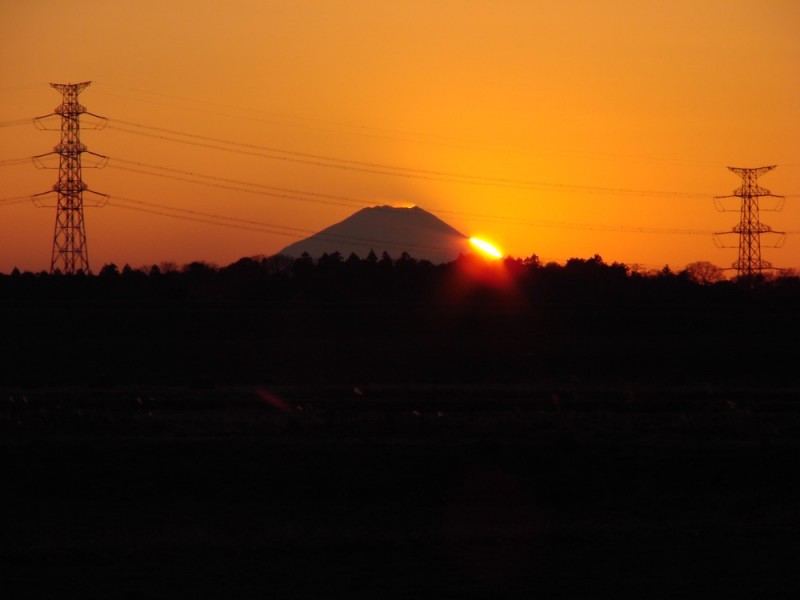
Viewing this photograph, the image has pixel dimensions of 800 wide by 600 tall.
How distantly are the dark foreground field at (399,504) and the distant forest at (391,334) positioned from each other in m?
16.1

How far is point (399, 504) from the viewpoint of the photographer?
16984mm

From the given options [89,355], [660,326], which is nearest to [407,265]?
[660,326]

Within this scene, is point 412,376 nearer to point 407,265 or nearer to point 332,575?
point 407,265

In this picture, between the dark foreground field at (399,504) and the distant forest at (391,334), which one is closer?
the dark foreground field at (399,504)

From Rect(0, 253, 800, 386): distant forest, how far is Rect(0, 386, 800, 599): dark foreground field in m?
16.1

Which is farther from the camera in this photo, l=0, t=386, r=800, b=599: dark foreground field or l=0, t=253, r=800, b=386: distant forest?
l=0, t=253, r=800, b=386: distant forest

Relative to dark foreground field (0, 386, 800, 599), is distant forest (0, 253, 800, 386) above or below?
above

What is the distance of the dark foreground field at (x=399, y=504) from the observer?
1253 centimetres

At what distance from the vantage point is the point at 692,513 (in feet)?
53.4

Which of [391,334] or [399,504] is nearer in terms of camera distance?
[399,504]

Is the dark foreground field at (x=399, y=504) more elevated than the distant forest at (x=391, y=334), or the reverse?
the distant forest at (x=391, y=334)

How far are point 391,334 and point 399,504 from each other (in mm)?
31593

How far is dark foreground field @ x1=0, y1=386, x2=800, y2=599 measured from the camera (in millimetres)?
12531

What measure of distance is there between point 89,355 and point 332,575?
3398 centimetres
